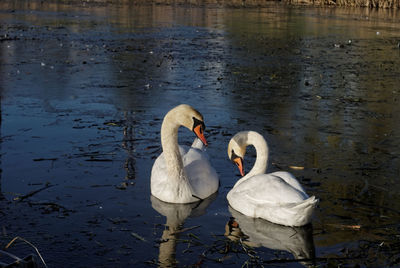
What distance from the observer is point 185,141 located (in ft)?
33.8

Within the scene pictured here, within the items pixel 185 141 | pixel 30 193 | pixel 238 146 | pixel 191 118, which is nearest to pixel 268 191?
pixel 238 146

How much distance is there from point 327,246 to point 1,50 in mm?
15479

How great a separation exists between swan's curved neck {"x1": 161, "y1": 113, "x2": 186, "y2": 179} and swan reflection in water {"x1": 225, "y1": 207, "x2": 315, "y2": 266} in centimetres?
92

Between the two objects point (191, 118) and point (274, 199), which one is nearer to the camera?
point (274, 199)

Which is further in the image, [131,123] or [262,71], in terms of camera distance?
[262,71]

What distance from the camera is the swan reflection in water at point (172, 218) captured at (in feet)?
20.3

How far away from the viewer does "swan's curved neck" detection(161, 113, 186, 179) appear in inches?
306

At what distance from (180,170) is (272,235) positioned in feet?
4.93

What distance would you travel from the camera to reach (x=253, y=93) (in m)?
14.4

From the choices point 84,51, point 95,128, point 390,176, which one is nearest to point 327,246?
point 390,176

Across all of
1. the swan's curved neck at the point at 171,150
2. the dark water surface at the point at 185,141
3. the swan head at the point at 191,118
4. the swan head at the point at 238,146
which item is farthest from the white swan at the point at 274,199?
the swan head at the point at 191,118

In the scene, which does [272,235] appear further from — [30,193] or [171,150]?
[30,193]

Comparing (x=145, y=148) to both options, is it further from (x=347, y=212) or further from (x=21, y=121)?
(x=347, y=212)

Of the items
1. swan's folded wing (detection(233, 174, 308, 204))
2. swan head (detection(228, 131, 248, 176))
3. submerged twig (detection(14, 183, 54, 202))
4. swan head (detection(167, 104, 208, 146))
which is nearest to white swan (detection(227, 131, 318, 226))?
swan's folded wing (detection(233, 174, 308, 204))
